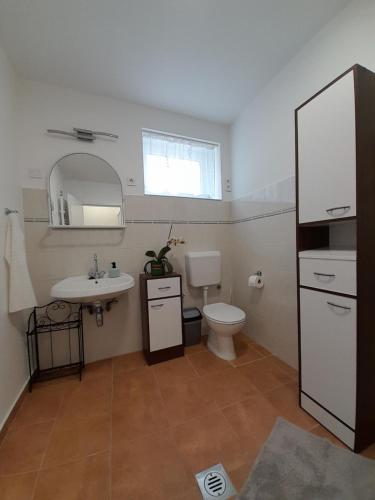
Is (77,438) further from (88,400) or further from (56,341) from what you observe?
(56,341)

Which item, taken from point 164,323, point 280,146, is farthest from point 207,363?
point 280,146

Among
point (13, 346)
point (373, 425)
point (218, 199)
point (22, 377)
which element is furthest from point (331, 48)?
point (22, 377)

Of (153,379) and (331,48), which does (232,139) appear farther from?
(153,379)

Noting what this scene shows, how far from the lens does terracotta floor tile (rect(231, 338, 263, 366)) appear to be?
1833 mm

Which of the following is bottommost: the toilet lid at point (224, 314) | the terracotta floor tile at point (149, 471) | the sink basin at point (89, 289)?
the terracotta floor tile at point (149, 471)

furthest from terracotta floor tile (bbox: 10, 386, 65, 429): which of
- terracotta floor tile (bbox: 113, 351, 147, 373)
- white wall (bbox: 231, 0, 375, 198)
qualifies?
white wall (bbox: 231, 0, 375, 198)

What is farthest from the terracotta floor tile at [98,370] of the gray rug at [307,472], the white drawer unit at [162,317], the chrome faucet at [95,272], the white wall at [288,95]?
the white wall at [288,95]

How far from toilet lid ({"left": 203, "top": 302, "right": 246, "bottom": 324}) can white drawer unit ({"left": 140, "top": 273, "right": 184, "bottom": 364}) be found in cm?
29

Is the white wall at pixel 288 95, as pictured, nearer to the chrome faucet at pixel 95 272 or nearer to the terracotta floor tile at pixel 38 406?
the chrome faucet at pixel 95 272

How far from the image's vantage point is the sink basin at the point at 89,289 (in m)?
1.40

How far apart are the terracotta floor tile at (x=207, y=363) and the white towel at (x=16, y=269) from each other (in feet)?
4.66

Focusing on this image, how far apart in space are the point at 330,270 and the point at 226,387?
114 cm

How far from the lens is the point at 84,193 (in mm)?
1861

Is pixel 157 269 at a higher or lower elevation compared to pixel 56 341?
higher
